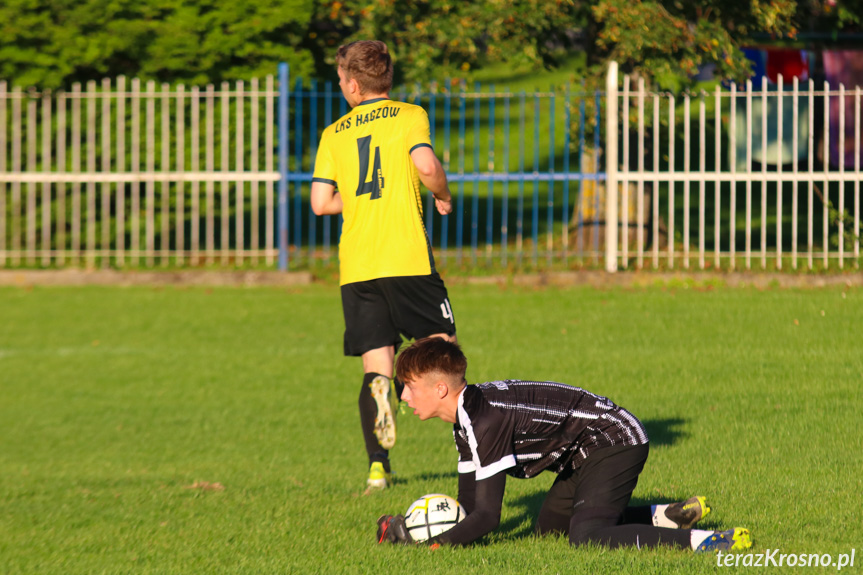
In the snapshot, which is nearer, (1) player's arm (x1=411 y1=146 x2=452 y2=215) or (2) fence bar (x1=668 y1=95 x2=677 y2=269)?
(1) player's arm (x1=411 y1=146 x2=452 y2=215)

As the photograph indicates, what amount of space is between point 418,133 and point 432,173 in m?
0.25

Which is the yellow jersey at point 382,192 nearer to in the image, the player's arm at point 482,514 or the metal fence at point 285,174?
the player's arm at point 482,514

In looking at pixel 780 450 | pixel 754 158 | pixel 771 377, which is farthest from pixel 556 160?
pixel 780 450

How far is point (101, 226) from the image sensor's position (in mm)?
15031

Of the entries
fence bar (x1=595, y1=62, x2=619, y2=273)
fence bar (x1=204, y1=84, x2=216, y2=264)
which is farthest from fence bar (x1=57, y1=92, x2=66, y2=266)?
fence bar (x1=595, y1=62, x2=619, y2=273)

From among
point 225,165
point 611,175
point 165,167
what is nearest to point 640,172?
point 611,175

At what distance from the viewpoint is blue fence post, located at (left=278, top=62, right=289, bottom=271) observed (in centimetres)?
1327

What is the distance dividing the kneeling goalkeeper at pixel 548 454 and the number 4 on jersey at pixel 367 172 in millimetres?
1482

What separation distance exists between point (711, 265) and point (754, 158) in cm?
677

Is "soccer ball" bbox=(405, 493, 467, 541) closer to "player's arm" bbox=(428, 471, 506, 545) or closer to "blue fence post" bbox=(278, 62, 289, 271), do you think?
"player's arm" bbox=(428, 471, 506, 545)

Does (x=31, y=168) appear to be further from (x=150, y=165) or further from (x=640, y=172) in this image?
(x=640, y=172)

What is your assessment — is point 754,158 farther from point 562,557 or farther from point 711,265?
point 562,557

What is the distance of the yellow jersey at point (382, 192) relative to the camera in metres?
5.38

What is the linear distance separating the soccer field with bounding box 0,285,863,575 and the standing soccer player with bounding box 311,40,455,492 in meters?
0.82
